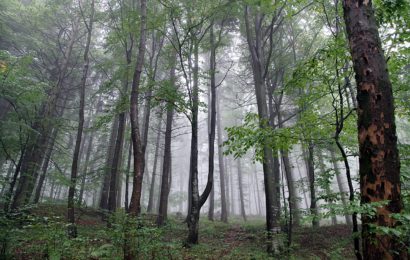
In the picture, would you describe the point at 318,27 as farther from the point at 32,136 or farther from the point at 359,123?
the point at 32,136

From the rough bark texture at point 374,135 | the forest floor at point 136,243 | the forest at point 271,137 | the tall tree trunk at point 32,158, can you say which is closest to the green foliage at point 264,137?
the forest at point 271,137

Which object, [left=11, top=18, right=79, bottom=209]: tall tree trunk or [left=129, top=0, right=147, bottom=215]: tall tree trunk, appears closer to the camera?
[left=129, top=0, right=147, bottom=215]: tall tree trunk

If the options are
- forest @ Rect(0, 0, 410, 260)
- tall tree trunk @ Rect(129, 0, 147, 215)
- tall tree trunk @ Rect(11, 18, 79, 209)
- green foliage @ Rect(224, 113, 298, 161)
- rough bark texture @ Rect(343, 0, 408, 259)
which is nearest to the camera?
rough bark texture @ Rect(343, 0, 408, 259)

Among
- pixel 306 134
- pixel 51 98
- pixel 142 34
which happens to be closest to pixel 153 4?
pixel 142 34

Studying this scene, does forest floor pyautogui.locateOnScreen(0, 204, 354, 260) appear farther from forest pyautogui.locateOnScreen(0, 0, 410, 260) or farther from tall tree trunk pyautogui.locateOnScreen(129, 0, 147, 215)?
tall tree trunk pyautogui.locateOnScreen(129, 0, 147, 215)

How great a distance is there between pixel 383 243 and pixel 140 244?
4.51m

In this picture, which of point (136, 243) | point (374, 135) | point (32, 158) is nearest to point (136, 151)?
point (136, 243)

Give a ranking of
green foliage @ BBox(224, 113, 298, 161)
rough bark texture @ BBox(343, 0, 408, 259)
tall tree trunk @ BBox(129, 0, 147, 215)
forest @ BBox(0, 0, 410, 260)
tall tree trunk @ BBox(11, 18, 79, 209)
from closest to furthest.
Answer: rough bark texture @ BBox(343, 0, 408, 259), forest @ BBox(0, 0, 410, 260), green foliage @ BBox(224, 113, 298, 161), tall tree trunk @ BBox(129, 0, 147, 215), tall tree trunk @ BBox(11, 18, 79, 209)

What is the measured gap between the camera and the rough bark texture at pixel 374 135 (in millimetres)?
3070

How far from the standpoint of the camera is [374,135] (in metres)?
3.34

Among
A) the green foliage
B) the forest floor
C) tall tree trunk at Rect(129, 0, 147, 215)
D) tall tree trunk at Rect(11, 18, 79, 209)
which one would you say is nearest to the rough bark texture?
the forest floor

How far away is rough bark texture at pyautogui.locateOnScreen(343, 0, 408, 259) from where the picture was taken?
307 cm

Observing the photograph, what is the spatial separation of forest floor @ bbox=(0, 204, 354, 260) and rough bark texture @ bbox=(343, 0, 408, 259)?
50cm

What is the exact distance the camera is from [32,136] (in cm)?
1127
